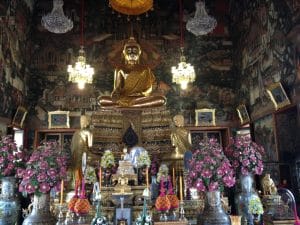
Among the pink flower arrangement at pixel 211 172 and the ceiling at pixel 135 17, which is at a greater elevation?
the ceiling at pixel 135 17

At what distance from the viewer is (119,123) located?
27.7 feet

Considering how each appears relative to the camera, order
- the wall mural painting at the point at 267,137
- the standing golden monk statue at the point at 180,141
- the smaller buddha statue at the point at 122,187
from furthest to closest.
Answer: the wall mural painting at the point at 267,137 → the standing golden monk statue at the point at 180,141 → the smaller buddha statue at the point at 122,187

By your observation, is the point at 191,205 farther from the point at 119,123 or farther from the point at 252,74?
the point at 252,74

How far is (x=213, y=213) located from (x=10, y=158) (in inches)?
123

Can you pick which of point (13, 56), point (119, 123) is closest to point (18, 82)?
point (13, 56)

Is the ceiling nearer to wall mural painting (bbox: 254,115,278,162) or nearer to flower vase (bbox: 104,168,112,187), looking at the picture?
wall mural painting (bbox: 254,115,278,162)

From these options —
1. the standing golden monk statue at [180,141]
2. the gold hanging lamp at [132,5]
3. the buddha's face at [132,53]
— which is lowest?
the standing golden monk statue at [180,141]

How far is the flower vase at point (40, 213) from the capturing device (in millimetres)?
3721

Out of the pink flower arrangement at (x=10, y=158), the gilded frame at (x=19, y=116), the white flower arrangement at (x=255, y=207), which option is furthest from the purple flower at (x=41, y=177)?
the gilded frame at (x=19, y=116)

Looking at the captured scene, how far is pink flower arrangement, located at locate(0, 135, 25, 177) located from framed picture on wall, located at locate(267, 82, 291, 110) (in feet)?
17.1

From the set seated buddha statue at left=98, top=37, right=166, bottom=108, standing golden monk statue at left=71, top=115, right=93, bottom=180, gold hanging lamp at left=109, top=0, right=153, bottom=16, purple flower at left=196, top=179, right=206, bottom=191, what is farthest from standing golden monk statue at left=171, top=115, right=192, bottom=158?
gold hanging lamp at left=109, top=0, right=153, bottom=16

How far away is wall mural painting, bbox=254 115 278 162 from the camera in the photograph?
727cm

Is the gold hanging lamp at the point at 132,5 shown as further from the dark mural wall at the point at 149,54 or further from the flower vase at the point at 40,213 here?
the flower vase at the point at 40,213

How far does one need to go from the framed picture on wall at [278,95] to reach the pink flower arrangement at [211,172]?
3.34 meters
